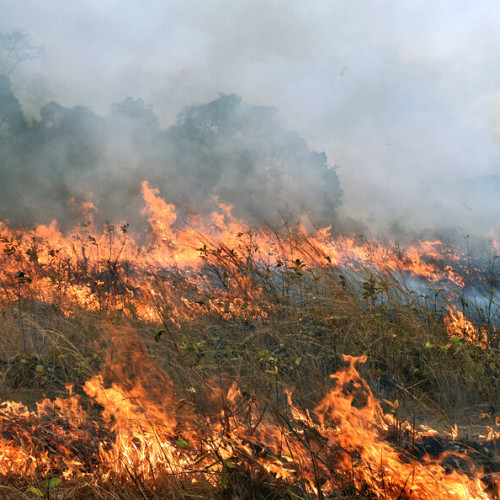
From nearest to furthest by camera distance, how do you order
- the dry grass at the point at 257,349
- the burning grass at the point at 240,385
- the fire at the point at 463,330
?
the burning grass at the point at 240,385 → the dry grass at the point at 257,349 → the fire at the point at 463,330

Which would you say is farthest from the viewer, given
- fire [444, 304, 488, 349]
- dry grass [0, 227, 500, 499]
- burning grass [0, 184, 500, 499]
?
fire [444, 304, 488, 349]

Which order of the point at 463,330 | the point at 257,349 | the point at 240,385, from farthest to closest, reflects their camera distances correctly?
the point at 463,330 → the point at 257,349 → the point at 240,385

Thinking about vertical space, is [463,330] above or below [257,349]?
below

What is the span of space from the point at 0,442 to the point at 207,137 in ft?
32.4

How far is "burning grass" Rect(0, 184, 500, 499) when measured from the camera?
1705mm

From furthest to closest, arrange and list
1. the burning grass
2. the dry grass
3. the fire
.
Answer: the fire
the dry grass
the burning grass

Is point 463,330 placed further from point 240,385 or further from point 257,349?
point 240,385

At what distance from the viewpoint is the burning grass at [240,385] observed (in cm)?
171

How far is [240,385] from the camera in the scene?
90.0 inches

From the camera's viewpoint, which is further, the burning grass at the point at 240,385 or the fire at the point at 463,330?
the fire at the point at 463,330

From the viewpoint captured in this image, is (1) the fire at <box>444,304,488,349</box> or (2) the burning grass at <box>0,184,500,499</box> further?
(1) the fire at <box>444,304,488,349</box>

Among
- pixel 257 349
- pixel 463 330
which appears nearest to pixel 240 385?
pixel 257 349

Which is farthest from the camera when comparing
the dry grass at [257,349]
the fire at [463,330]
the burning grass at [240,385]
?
the fire at [463,330]

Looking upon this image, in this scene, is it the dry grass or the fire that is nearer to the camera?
the dry grass
